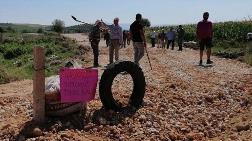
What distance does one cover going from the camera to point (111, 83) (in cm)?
1051

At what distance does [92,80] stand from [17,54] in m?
27.9

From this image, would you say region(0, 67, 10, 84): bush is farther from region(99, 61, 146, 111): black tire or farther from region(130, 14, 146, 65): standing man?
region(99, 61, 146, 111): black tire

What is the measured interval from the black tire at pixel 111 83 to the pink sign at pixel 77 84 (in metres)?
0.35

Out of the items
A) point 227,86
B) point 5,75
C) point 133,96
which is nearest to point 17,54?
point 5,75

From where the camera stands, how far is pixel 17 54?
3709cm

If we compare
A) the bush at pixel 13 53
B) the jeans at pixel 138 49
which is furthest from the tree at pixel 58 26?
the jeans at pixel 138 49

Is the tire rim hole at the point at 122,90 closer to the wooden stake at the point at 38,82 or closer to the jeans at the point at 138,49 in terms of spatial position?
the jeans at the point at 138,49

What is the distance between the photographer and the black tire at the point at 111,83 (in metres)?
10.4

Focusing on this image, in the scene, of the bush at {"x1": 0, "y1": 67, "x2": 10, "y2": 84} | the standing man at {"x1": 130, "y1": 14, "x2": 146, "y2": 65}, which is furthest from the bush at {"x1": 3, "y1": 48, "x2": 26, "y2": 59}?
the standing man at {"x1": 130, "y1": 14, "x2": 146, "y2": 65}

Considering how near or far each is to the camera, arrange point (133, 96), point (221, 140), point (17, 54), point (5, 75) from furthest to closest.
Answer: point (17, 54) < point (5, 75) < point (133, 96) < point (221, 140)

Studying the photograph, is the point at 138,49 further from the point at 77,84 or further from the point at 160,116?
the point at 77,84

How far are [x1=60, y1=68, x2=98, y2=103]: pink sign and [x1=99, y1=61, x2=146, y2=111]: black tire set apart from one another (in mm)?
353

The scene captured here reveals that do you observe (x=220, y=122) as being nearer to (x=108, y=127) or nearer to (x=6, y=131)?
(x=108, y=127)

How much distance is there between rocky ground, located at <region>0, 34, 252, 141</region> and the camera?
30.7ft
